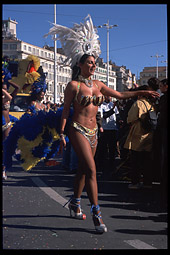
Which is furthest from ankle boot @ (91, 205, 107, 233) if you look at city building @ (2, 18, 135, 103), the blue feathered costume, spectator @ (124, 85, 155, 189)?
city building @ (2, 18, 135, 103)

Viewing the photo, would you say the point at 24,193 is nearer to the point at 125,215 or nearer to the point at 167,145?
the point at 125,215

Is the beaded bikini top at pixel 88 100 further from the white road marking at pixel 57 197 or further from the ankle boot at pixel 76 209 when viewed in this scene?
the white road marking at pixel 57 197

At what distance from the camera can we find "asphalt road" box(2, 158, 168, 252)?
411 centimetres

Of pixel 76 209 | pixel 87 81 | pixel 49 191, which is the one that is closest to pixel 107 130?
pixel 49 191

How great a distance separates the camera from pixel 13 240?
419 cm

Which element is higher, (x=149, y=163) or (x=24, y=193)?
(x=149, y=163)

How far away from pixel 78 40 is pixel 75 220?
8.33ft

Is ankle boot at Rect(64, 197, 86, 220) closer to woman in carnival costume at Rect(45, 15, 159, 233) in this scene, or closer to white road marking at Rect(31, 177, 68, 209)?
woman in carnival costume at Rect(45, 15, 159, 233)

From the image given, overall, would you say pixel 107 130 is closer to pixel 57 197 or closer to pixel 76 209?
pixel 57 197

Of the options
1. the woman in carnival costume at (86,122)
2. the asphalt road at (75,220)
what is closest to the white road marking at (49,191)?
the asphalt road at (75,220)

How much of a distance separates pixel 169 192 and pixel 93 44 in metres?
2.56

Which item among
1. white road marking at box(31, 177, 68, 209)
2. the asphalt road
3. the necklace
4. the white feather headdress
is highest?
the white feather headdress

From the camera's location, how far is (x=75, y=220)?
503 centimetres

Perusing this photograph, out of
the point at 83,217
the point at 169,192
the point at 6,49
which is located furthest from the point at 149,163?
the point at 6,49
